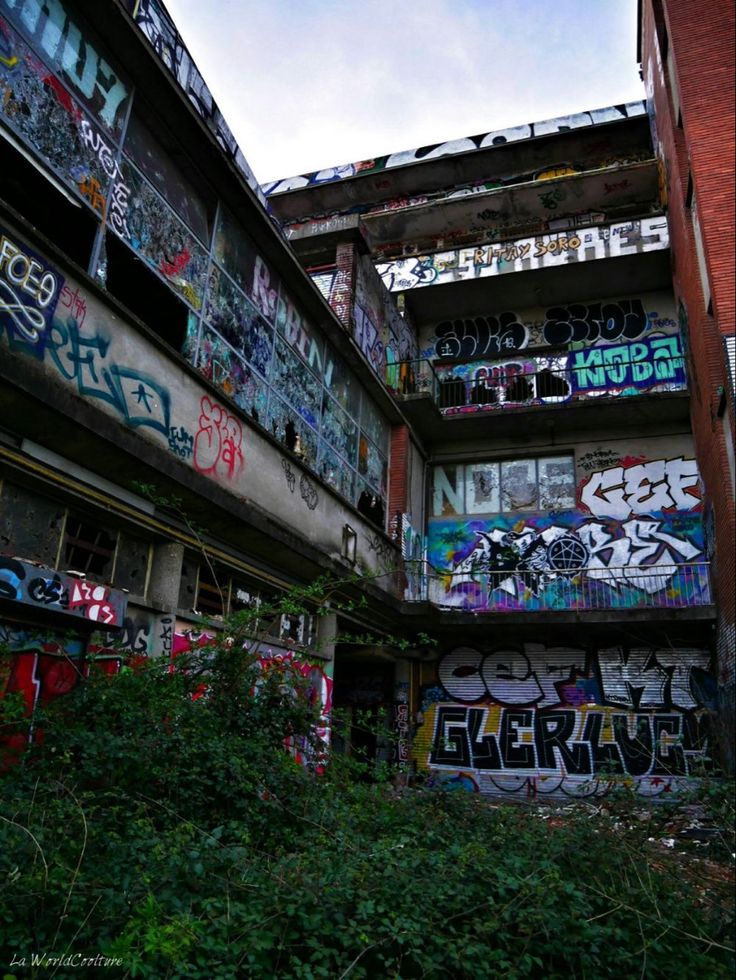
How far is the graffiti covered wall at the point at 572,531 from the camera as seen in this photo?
16.5 m

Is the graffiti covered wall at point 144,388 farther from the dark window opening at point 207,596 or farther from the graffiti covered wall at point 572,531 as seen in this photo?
the graffiti covered wall at point 572,531

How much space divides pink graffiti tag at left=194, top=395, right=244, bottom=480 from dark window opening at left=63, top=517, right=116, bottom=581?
1.54 meters

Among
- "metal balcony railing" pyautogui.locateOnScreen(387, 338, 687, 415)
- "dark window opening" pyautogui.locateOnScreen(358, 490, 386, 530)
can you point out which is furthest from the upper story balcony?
"dark window opening" pyautogui.locateOnScreen(358, 490, 386, 530)

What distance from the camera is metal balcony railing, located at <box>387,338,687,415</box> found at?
17984mm

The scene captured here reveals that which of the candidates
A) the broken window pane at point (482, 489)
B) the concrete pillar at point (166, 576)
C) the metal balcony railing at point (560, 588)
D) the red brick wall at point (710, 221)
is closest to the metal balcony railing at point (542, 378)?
the red brick wall at point (710, 221)

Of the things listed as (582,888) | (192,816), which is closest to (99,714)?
(192,816)

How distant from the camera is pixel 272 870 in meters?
4.20

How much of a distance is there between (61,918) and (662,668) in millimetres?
14767

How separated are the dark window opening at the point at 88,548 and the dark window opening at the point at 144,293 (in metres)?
2.68

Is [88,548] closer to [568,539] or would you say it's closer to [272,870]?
[272,870]

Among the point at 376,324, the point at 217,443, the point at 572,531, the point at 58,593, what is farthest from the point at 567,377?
the point at 58,593

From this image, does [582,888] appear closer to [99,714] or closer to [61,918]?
[61,918]

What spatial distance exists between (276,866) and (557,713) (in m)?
13.1

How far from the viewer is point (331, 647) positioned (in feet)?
41.9
